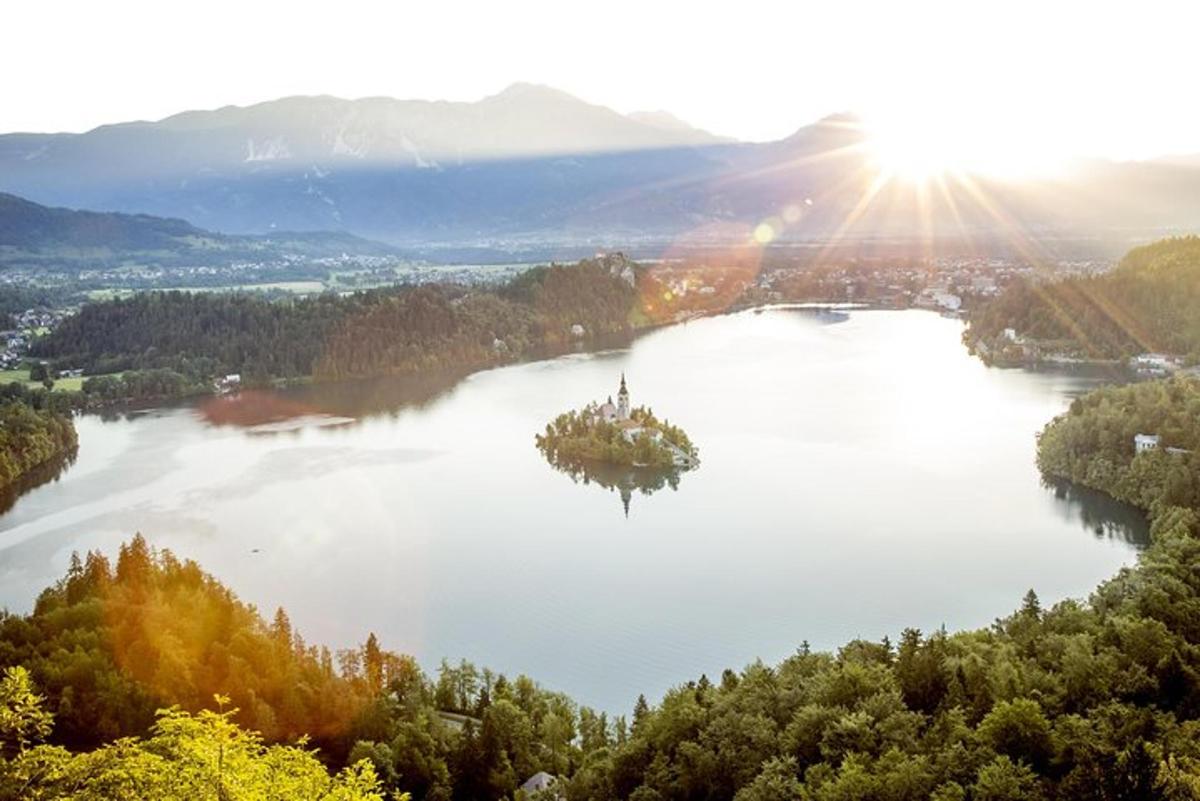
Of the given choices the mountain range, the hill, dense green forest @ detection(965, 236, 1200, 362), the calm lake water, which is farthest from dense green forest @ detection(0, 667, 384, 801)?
the mountain range

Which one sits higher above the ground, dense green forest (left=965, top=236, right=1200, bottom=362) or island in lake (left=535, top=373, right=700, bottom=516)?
dense green forest (left=965, top=236, right=1200, bottom=362)

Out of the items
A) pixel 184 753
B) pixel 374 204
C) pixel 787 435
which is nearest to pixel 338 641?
pixel 184 753

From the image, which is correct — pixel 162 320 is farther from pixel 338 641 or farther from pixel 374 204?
pixel 374 204

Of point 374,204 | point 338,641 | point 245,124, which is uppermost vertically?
point 245,124

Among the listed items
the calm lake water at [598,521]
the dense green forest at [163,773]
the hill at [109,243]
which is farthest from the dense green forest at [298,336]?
the hill at [109,243]

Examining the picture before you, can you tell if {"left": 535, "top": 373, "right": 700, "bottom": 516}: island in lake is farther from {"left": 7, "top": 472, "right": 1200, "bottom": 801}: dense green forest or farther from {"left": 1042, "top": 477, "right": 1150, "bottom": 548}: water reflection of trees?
{"left": 7, "top": 472, "right": 1200, "bottom": 801}: dense green forest

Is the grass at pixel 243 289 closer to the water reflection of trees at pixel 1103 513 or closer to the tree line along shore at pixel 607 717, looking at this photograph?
the water reflection of trees at pixel 1103 513

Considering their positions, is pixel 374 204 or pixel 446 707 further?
pixel 374 204
